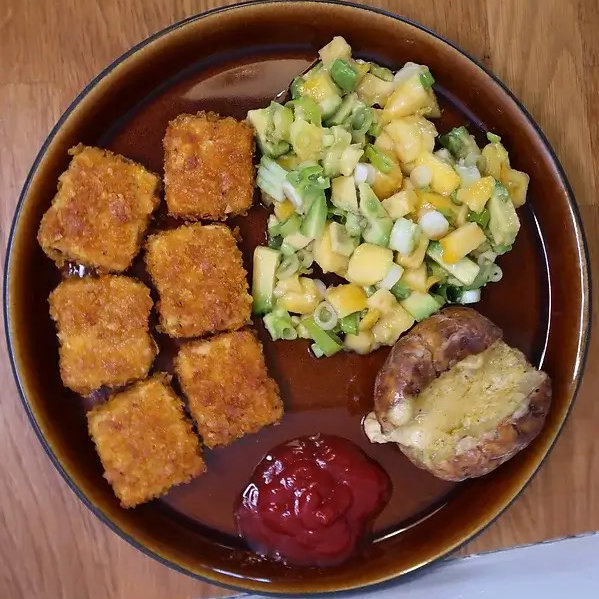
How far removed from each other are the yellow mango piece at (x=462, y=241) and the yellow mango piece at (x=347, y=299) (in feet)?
1.12

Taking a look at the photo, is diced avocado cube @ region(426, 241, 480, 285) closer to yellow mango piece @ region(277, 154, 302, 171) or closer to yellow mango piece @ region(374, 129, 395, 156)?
yellow mango piece @ region(374, 129, 395, 156)

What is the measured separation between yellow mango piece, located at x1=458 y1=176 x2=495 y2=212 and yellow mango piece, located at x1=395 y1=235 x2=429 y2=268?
0.20m

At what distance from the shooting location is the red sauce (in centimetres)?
233

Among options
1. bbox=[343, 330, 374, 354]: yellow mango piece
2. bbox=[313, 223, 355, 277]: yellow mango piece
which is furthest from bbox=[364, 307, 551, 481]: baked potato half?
bbox=[313, 223, 355, 277]: yellow mango piece

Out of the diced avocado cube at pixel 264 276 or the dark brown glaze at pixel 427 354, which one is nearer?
the dark brown glaze at pixel 427 354

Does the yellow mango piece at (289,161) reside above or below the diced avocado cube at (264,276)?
above

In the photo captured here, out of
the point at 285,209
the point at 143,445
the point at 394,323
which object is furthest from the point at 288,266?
the point at 143,445

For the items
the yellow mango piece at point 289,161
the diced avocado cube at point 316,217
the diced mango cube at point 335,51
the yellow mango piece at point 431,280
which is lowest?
the yellow mango piece at point 431,280

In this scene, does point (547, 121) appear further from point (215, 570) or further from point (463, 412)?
point (215, 570)

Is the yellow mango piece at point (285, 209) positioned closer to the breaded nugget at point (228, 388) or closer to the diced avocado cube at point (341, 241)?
the diced avocado cube at point (341, 241)

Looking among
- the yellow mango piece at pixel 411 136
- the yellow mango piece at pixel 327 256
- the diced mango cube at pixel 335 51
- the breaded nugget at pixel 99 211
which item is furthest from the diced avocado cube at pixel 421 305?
the breaded nugget at pixel 99 211

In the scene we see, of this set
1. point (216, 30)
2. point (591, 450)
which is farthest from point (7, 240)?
point (591, 450)

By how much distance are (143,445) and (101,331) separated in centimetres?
42

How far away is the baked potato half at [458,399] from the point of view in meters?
2.28
